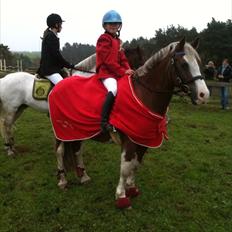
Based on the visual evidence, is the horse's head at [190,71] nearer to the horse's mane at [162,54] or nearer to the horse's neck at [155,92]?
the horse's mane at [162,54]

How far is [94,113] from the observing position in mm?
4957

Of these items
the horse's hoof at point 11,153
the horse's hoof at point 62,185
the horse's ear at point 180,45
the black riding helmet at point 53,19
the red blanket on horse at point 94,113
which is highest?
the black riding helmet at point 53,19

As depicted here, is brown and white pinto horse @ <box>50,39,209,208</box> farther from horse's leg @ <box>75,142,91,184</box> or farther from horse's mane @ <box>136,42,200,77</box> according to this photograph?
horse's leg @ <box>75,142,91,184</box>

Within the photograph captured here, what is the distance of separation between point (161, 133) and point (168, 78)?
31.3 inches

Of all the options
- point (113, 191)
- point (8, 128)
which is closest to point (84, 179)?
point (113, 191)

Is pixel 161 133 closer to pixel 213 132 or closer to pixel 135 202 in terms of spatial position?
pixel 135 202

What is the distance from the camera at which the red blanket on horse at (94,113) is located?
459cm

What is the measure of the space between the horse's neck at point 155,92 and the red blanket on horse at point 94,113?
0.31 ft

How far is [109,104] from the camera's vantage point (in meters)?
4.71

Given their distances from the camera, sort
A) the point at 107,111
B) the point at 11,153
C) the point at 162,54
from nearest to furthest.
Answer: the point at 162,54 < the point at 107,111 < the point at 11,153

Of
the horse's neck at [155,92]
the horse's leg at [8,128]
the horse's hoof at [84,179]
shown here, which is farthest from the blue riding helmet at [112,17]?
the horse's leg at [8,128]

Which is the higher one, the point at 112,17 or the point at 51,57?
the point at 112,17

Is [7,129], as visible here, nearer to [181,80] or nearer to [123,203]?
[123,203]

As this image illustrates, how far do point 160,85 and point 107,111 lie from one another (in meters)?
0.74
